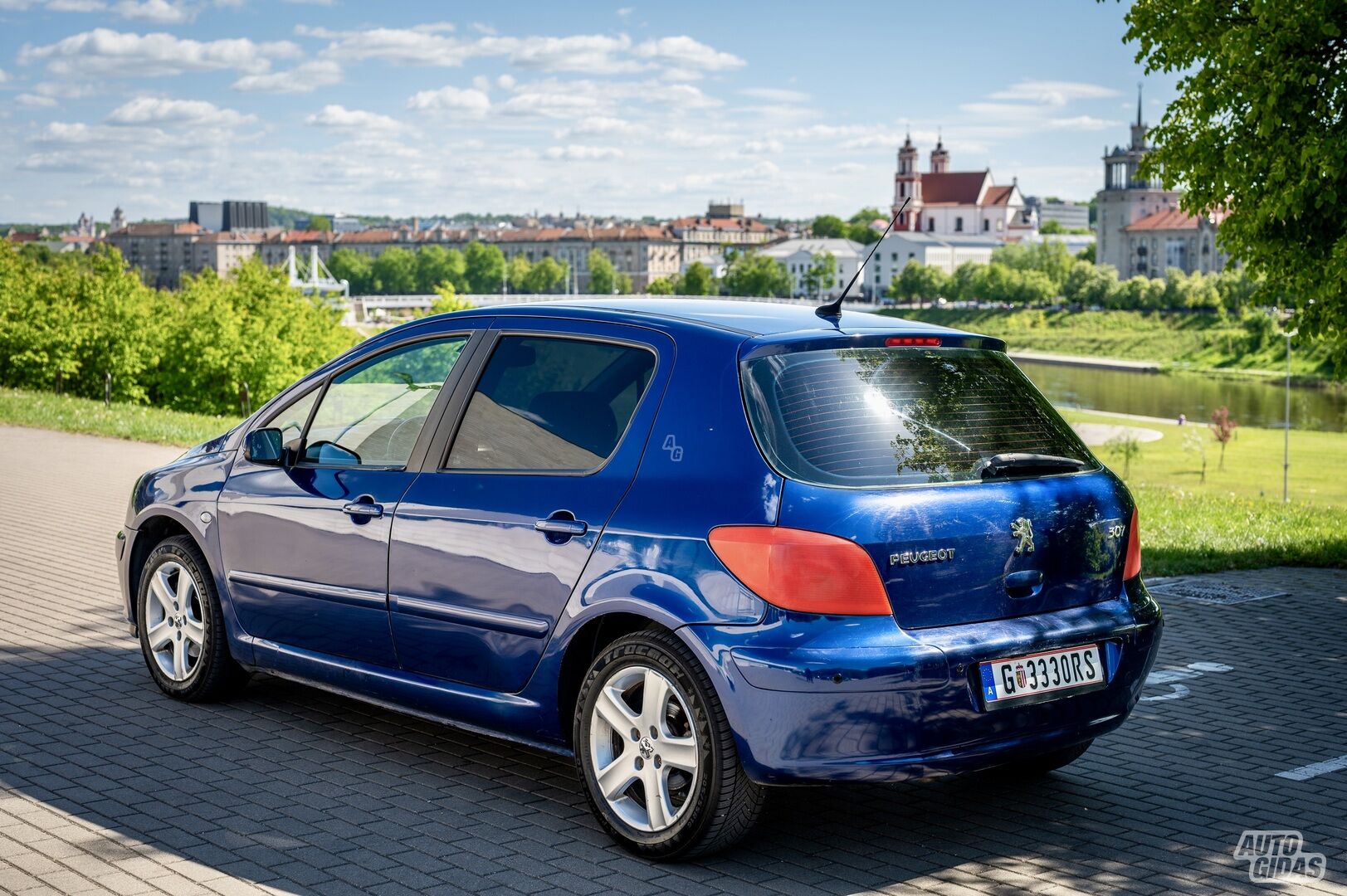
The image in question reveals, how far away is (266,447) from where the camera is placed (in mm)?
5988

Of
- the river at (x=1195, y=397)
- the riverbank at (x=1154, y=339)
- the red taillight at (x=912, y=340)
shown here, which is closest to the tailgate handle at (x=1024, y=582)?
the red taillight at (x=912, y=340)

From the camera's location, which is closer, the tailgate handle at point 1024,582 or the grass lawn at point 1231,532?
the tailgate handle at point 1024,582

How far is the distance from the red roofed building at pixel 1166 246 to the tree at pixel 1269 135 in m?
177

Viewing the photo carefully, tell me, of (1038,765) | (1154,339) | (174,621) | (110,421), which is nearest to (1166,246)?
(1154,339)

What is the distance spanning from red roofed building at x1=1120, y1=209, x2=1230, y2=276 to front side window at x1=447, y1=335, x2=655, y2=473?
184m

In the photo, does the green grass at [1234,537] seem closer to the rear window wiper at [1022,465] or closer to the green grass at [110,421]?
the rear window wiper at [1022,465]

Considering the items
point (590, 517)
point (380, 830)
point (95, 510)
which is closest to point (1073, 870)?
point (590, 517)

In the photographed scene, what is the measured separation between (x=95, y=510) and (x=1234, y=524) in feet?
33.1

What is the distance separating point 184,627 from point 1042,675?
148 inches

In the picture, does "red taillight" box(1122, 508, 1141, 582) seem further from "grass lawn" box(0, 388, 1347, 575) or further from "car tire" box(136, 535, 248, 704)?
"grass lawn" box(0, 388, 1347, 575)

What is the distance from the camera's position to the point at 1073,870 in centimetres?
456

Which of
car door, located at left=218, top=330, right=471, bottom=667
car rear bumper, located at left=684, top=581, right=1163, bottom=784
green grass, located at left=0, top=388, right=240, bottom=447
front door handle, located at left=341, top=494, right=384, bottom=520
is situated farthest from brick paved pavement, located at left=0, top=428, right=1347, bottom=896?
green grass, located at left=0, top=388, right=240, bottom=447

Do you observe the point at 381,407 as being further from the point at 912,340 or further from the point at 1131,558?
the point at 1131,558

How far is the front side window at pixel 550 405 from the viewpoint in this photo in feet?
16.1
